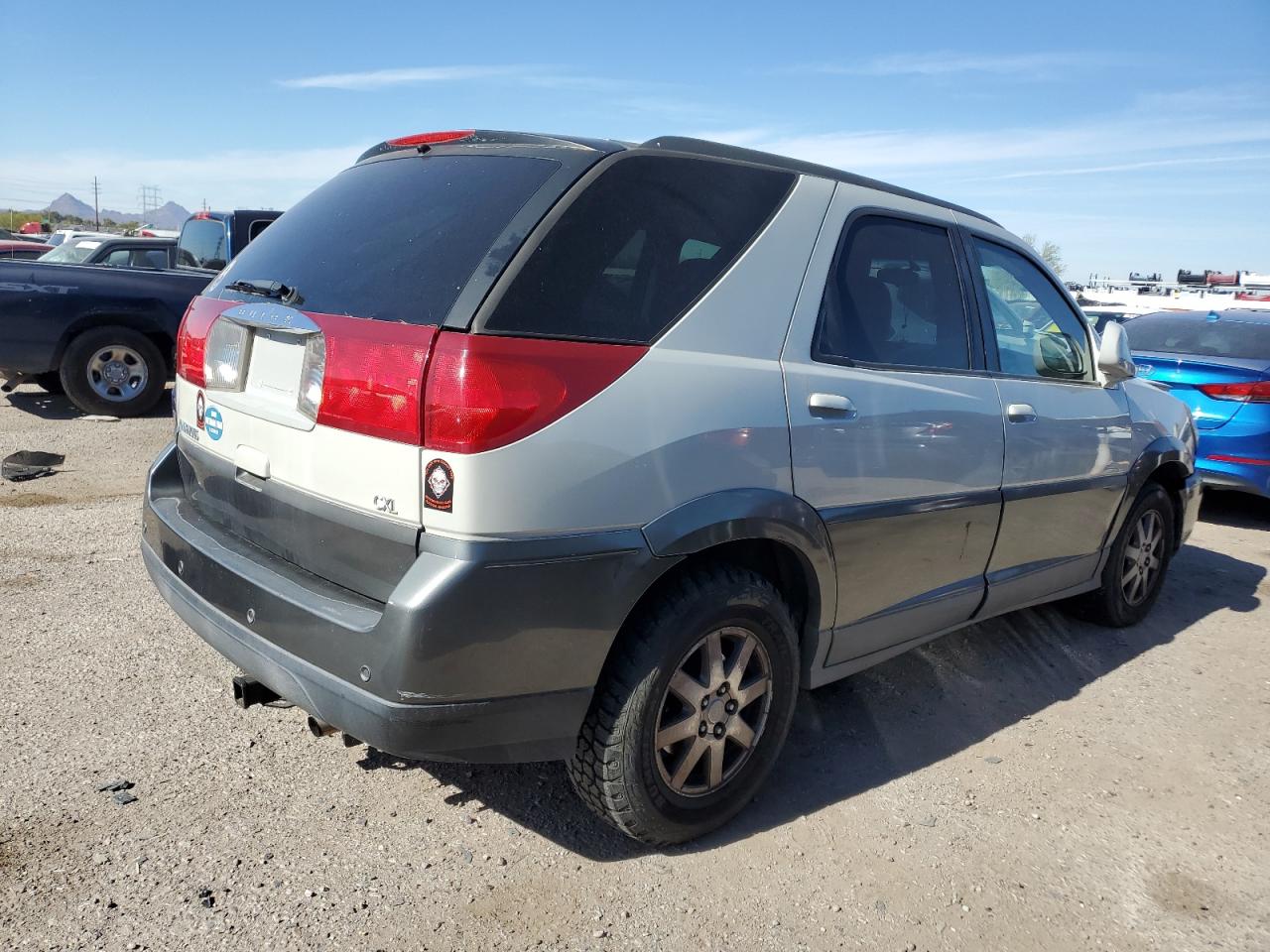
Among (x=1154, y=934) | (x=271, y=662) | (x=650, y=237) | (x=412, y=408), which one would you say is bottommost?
(x=1154, y=934)

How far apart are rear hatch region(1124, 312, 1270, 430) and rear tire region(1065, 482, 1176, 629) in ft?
6.65

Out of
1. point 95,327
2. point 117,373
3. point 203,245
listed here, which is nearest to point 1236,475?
point 117,373

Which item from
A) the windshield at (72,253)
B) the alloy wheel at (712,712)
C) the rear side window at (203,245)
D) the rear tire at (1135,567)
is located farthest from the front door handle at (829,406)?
the windshield at (72,253)

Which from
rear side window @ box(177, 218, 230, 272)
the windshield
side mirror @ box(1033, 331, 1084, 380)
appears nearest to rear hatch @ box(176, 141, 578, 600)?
side mirror @ box(1033, 331, 1084, 380)

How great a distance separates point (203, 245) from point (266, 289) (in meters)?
8.49

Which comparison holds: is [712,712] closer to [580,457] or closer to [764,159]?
[580,457]

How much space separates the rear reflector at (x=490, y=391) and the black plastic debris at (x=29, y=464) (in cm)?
564

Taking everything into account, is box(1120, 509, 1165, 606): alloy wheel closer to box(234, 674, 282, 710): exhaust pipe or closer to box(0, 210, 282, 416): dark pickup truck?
box(234, 674, 282, 710): exhaust pipe

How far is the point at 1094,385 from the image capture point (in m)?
4.38

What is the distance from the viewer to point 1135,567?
4992 millimetres

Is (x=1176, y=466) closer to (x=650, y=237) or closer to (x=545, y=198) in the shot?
(x=650, y=237)

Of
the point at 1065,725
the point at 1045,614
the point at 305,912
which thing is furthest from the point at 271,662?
the point at 1045,614

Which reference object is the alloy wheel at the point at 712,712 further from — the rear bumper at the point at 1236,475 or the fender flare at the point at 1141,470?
the rear bumper at the point at 1236,475

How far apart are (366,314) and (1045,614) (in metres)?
4.08
